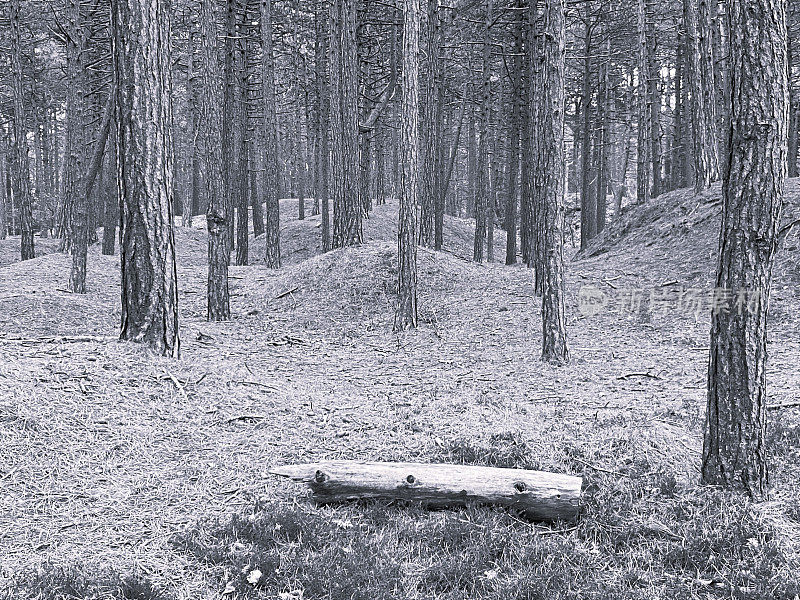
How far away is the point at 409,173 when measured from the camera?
12.8m

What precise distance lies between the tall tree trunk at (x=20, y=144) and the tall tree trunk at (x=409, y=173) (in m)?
14.7

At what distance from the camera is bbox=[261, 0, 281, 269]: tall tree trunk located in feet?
68.3

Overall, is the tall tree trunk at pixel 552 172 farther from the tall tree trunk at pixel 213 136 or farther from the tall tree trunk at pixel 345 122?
the tall tree trunk at pixel 345 122

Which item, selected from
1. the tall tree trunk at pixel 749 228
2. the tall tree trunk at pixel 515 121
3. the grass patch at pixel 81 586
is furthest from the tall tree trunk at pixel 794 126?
the grass patch at pixel 81 586

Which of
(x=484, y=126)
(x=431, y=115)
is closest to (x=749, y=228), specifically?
(x=431, y=115)

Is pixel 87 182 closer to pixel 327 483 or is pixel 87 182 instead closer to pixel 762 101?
pixel 327 483

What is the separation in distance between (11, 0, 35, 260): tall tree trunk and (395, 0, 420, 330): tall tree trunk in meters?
14.7

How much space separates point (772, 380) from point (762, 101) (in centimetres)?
513

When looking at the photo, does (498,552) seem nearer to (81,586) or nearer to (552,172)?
(81,586)

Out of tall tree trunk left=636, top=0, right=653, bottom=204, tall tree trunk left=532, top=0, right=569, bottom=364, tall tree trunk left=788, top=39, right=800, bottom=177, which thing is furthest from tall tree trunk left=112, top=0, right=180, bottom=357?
tall tree trunk left=788, top=39, right=800, bottom=177

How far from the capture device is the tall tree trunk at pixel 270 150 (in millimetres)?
20828

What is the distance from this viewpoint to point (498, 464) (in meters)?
6.14

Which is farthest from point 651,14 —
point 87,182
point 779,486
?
point 779,486

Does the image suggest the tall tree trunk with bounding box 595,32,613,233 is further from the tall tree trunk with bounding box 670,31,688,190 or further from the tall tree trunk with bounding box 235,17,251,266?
the tall tree trunk with bounding box 235,17,251,266
